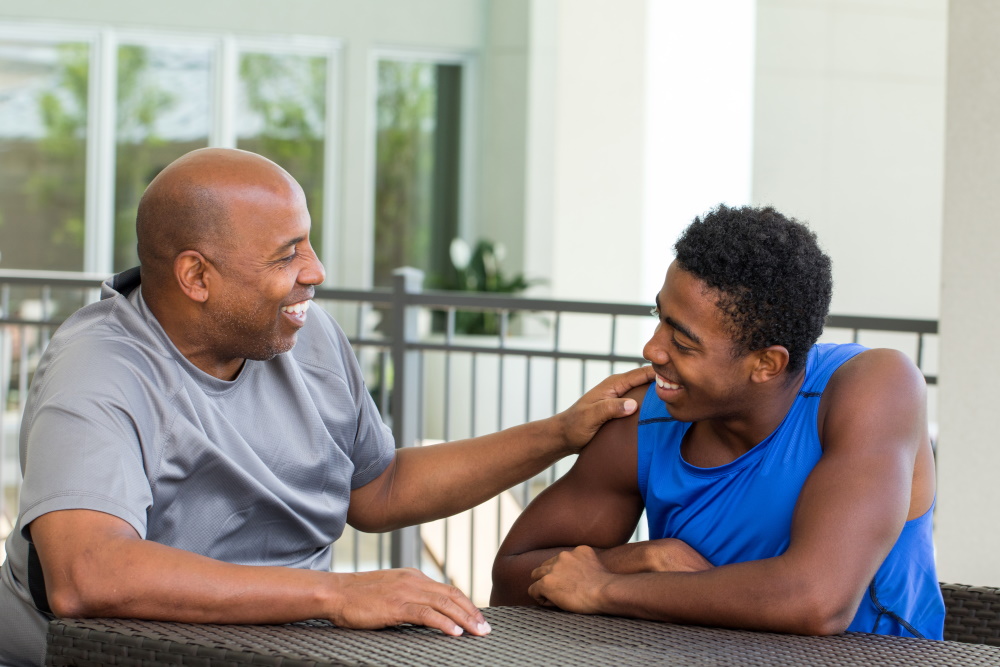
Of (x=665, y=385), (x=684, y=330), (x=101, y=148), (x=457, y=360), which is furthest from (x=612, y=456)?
(x=101, y=148)

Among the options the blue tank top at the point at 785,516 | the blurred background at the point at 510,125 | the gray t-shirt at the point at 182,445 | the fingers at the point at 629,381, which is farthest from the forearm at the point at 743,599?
the blurred background at the point at 510,125

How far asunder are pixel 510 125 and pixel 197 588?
22.6ft

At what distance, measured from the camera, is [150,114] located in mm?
7816

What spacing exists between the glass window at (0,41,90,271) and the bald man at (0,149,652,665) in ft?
21.4

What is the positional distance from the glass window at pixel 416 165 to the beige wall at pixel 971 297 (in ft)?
20.1

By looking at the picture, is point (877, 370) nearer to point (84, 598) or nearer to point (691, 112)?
point (84, 598)

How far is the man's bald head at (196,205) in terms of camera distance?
1.61 meters

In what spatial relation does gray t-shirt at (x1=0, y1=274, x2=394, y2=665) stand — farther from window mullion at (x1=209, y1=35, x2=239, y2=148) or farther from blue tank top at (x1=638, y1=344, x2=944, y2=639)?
window mullion at (x1=209, y1=35, x2=239, y2=148)

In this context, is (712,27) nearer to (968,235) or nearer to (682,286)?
(968,235)

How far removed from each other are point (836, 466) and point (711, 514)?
241 millimetres

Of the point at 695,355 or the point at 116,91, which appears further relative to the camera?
the point at 116,91

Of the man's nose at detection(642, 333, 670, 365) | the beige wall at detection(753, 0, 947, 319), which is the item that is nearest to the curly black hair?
the man's nose at detection(642, 333, 670, 365)

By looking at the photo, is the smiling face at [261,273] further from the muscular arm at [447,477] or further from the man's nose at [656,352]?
the man's nose at [656,352]

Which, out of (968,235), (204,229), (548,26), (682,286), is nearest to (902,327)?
(968,235)
